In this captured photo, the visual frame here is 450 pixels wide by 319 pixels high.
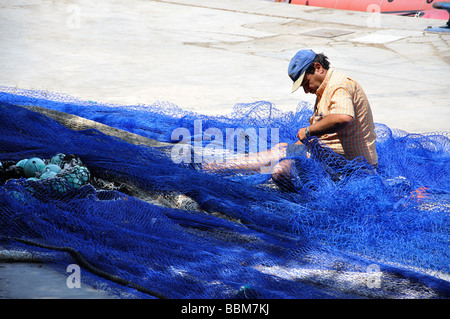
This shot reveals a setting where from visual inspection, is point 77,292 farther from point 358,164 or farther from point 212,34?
point 212,34

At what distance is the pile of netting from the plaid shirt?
0.14 meters

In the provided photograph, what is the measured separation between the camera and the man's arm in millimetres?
3365

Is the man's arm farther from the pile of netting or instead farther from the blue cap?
the blue cap

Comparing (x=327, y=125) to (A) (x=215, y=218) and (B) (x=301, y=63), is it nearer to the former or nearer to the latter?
(B) (x=301, y=63)

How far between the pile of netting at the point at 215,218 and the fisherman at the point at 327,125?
8 cm

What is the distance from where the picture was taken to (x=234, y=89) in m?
6.67

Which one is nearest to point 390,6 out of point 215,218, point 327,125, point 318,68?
point 318,68

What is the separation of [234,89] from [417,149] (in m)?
2.99

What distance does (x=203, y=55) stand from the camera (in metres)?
8.67

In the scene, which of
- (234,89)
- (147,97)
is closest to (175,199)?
(147,97)

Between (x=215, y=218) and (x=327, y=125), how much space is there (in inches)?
41.5

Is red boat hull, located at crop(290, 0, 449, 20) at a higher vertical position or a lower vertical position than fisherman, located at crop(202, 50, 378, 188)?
higher

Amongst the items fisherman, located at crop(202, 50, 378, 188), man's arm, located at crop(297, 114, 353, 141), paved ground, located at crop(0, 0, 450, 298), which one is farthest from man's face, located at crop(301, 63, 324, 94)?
paved ground, located at crop(0, 0, 450, 298)

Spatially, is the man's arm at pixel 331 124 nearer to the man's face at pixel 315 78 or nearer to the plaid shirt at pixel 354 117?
the plaid shirt at pixel 354 117
